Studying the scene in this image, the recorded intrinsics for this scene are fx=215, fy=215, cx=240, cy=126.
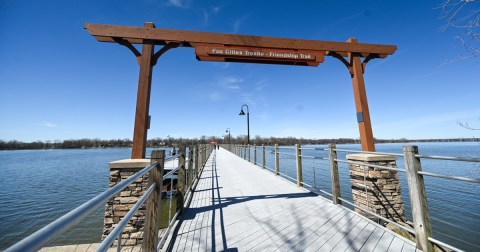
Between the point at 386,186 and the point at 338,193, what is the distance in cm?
125

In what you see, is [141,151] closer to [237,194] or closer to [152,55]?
[152,55]

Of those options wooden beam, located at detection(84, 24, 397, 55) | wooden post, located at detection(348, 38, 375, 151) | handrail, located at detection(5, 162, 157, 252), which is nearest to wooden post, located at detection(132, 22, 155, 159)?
wooden beam, located at detection(84, 24, 397, 55)

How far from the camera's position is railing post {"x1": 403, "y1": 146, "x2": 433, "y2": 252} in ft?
9.49

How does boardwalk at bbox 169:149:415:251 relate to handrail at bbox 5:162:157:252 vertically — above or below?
below

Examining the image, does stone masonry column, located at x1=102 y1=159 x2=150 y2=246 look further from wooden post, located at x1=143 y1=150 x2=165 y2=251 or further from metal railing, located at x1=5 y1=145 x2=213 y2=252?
wooden post, located at x1=143 y1=150 x2=165 y2=251

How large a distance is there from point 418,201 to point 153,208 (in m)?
3.57

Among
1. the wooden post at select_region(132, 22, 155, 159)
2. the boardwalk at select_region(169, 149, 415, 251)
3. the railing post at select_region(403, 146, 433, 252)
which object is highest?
the wooden post at select_region(132, 22, 155, 159)

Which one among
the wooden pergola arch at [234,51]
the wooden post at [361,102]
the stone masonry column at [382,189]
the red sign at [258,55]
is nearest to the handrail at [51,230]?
the wooden pergola arch at [234,51]

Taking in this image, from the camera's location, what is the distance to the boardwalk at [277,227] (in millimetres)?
3086

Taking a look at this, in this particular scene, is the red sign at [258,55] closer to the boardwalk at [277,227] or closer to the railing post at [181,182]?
the railing post at [181,182]

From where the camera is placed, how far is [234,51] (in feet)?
18.7

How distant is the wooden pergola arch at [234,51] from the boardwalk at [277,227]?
2.09m

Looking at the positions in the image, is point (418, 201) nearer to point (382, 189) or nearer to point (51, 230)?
point (382, 189)

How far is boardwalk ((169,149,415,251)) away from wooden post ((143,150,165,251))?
67cm
